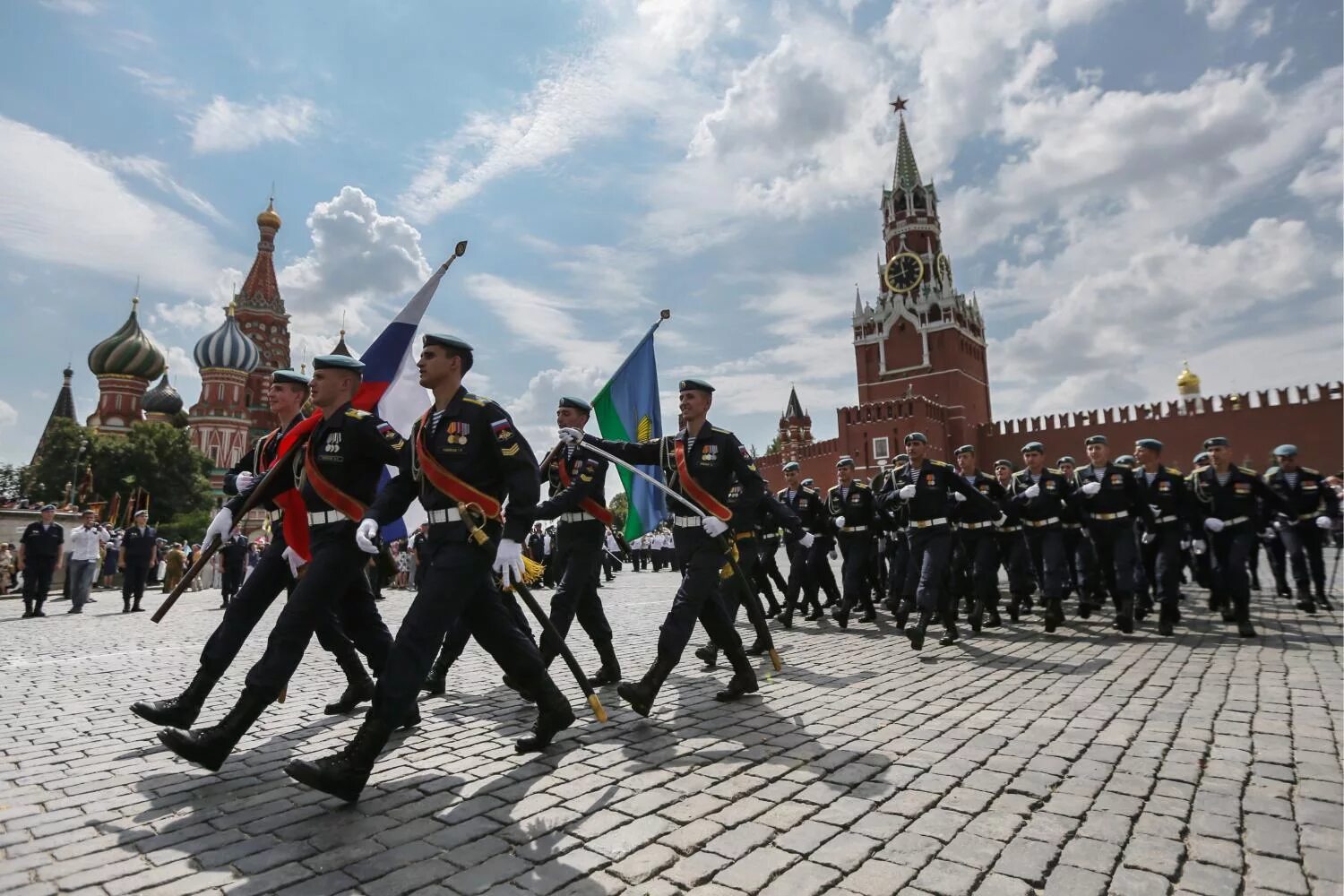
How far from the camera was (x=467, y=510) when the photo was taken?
3.92 m

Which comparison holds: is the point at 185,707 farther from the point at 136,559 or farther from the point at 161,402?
the point at 161,402

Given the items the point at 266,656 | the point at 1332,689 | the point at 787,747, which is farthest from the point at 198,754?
the point at 1332,689

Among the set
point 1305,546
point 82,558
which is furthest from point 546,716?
point 82,558

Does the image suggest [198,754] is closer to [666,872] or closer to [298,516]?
[298,516]

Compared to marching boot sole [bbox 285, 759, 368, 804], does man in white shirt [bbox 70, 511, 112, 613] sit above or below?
above

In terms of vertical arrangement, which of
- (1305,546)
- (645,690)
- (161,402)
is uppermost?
(161,402)

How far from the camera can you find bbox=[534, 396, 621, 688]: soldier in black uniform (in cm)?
599

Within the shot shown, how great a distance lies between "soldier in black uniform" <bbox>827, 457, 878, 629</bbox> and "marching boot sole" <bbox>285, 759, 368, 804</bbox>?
718cm

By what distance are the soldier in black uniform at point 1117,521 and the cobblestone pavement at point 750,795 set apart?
243cm

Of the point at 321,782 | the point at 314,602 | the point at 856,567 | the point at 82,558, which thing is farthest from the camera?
the point at 82,558

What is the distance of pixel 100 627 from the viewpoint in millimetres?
11906

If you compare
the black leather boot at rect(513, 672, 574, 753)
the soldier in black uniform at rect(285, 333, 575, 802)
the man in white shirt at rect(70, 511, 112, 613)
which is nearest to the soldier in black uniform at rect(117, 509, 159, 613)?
the man in white shirt at rect(70, 511, 112, 613)

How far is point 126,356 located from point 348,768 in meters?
80.6

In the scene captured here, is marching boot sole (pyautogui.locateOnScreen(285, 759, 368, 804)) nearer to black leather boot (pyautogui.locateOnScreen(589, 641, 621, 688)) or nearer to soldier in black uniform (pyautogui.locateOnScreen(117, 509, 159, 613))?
black leather boot (pyautogui.locateOnScreen(589, 641, 621, 688))
